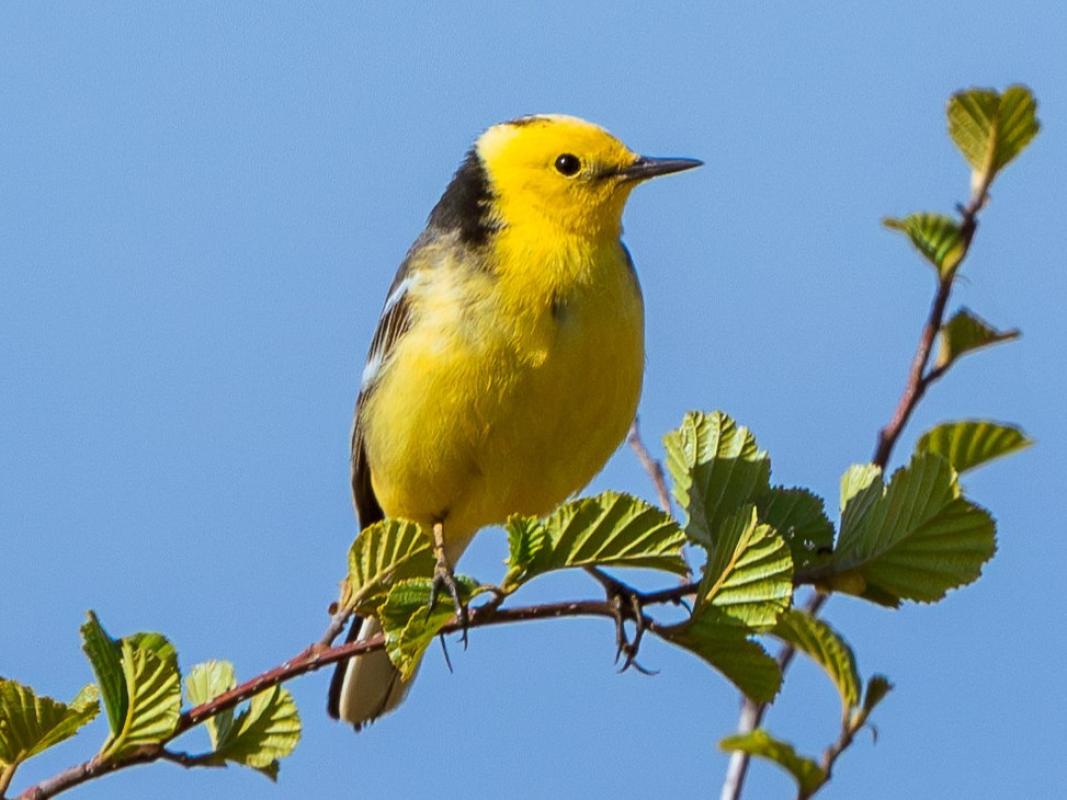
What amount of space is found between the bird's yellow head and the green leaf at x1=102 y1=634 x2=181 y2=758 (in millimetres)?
2723

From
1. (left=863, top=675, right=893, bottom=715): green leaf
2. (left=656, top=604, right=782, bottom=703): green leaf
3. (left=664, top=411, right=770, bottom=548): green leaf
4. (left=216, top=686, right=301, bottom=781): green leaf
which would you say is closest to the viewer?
(left=863, top=675, right=893, bottom=715): green leaf

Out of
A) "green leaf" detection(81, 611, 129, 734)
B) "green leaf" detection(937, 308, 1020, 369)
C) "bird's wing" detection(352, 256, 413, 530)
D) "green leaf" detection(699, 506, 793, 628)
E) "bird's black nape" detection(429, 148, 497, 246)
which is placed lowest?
"green leaf" detection(81, 611, 129, 734)

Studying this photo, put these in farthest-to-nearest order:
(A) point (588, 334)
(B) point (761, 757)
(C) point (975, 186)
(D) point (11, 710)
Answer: (A) point (588, 334)
(C) point (975, 186)
(D) point (11, 710)
(B) point (761, 757)

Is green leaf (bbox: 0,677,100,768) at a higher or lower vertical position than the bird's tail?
lower

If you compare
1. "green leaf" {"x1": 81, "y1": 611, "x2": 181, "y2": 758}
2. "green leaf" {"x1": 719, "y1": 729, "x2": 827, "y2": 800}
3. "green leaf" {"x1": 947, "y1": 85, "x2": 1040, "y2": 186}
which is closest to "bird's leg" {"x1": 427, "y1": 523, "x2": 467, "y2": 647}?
"green leaf" {"x1": 81, "y1": 611, "x2": 181, "y2": 758}

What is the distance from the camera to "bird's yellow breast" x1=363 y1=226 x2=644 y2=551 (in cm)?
459

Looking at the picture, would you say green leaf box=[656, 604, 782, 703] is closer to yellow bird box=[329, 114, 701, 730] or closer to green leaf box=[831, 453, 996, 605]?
green leaf box=[831, 453, 996, 605]

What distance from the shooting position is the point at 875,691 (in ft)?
7.75

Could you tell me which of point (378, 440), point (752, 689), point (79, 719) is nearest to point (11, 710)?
point (79, 719)

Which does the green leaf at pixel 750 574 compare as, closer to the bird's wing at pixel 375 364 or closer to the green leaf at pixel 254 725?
the green leaf at pixel 254 725

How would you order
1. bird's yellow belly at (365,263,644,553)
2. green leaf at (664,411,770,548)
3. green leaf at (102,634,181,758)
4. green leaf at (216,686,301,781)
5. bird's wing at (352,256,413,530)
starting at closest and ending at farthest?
green leaf at (102,634,181,758) → green leaf at (216,686,301,781) → green leaf at (664,411,770,548) → bird's yellow belly at (365,263,644,553) → bird's wing at (352,256,413,530)

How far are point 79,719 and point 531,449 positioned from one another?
2202mm

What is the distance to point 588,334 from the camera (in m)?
4.62

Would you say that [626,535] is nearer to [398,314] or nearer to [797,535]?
[797,535]
